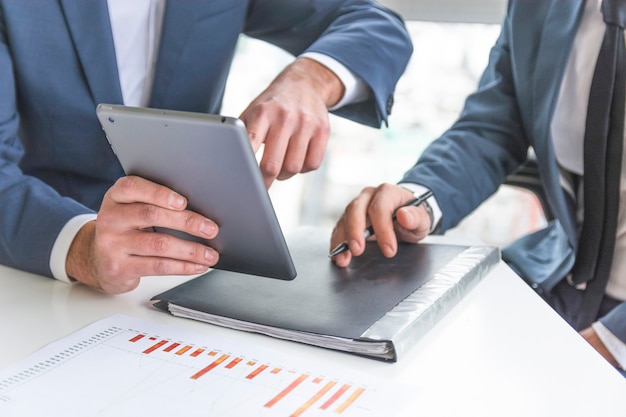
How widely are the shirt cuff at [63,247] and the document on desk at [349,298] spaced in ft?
0.48

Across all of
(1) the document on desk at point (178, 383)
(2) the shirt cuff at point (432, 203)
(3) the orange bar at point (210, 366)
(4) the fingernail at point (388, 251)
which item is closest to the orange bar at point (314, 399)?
(1) the document on desk at point (178, 383)

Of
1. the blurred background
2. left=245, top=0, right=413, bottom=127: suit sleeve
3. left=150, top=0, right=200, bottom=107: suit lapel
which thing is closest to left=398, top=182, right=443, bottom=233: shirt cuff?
left=245, top=0, right=413, bottom=127: suit sleeve

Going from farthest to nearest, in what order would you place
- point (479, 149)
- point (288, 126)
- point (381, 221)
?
point (479, 149), point (381, 221), point (288, 126)

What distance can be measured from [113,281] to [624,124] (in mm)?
828

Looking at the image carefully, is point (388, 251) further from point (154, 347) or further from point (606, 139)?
point (606, 139)

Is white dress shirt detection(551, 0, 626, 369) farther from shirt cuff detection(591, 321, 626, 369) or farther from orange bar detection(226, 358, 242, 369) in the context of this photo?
orange bar detection(226, 358, 242, 369)

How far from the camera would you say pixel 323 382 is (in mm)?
578

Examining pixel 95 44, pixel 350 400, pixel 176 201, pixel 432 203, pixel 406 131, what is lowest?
pixel 406 131

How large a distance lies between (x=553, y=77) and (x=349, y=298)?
2.07 ft

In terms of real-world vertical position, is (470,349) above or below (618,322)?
above

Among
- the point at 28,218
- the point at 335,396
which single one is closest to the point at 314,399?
the point at 335,396

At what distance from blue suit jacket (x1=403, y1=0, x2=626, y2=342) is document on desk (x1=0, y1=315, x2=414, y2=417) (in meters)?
0.59

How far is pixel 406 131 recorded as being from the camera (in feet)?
8.35

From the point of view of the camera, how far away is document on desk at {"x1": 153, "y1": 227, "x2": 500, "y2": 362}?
2.12ft
